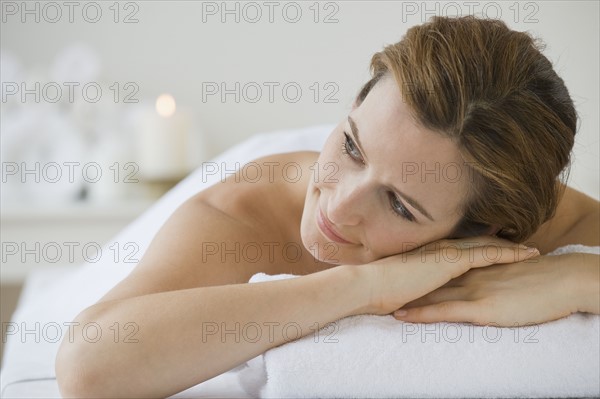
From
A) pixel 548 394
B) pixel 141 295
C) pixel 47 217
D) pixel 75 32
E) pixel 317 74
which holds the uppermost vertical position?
pixel 75 32

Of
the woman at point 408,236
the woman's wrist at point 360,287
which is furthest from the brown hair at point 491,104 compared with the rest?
the woman's wrist at point 360,287

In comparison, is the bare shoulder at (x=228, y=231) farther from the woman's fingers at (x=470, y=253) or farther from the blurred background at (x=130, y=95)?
the blurred background at (x=130, y=95)

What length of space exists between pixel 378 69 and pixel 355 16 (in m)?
1.38

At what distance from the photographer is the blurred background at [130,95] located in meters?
2.63

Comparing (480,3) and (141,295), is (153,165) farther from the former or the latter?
(141,295)

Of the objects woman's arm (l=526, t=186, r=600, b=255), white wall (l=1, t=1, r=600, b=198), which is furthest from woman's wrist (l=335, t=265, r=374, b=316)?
white wall (l=1, t=1, r=600, b=198)

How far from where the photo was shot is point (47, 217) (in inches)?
103

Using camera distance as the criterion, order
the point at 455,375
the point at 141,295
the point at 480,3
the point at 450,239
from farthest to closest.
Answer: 1. the point at 480,3
2. the point at 450,239
3. the point at 141,295
4. the point at 455,375

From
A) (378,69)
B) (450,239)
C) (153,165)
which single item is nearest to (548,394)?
(450,239)

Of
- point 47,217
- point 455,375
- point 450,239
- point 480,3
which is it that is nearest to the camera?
point 455,375

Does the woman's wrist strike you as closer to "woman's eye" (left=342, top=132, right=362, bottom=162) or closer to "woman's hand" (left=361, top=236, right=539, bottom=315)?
"woman's hand" (left=361, top=236, right=539, bottom=315)

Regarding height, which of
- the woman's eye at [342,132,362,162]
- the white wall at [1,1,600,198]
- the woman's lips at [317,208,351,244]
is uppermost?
the white wall at [1,1,600,198]

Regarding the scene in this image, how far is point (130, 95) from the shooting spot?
2801mm

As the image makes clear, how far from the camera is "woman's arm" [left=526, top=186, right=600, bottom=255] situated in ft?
Answer: 4.63
